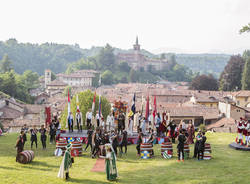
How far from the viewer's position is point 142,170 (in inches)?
627

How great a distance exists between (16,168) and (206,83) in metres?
89.6

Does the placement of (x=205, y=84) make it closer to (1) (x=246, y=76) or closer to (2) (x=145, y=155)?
(1) (x=246, y=76)

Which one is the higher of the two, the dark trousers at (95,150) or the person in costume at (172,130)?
the person in costume at (172,130)

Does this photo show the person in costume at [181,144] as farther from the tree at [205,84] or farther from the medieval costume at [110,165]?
the tree at [205,84]

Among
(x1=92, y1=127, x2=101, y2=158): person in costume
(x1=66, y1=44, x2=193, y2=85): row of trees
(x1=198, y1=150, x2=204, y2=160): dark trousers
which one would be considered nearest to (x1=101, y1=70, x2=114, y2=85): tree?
(x1=66, y1=44, x2=193, y2=85): row of trees

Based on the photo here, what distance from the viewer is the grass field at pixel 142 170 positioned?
13570mm

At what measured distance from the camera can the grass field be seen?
1357 cm

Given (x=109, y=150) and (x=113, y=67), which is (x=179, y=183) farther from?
(x=113, y=67)

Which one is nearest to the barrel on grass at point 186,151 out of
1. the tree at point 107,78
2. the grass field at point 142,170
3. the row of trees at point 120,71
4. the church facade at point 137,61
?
the grass field at point 142,170

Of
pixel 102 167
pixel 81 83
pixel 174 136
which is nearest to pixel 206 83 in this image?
pixel 81 83

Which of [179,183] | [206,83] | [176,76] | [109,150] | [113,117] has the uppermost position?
[176,76]

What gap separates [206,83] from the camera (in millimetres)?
99125

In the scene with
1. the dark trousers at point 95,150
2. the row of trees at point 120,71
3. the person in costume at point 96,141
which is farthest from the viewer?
the row of trees at point 120,71

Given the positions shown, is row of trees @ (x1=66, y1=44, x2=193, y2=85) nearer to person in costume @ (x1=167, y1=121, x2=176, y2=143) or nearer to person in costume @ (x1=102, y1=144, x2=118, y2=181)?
person in costume @ (x1=167, y1=121, x2=176, y2=143)
